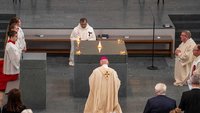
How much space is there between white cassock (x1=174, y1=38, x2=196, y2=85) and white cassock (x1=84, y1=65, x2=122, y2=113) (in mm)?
2619

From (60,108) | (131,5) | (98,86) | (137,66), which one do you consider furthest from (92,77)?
(131,5)

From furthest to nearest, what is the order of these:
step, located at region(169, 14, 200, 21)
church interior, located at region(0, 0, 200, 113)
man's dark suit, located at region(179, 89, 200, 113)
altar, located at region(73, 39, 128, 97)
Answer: step, located at region(169, 14, 200, 21) < altar, located at region(73, 39, 128, 97) < church interior, located at region(0, 0, 200, 113) < man's dark suit, located at region(179, 89, 200, 113)

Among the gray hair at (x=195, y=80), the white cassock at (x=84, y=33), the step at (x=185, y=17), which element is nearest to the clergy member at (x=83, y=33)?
the white cassock at (x=84, y=33)

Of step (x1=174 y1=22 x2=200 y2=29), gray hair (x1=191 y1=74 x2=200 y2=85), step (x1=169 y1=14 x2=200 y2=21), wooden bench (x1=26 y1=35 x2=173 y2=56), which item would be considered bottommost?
gray hair (x1=191 y1=74 x2=200 y2=85)

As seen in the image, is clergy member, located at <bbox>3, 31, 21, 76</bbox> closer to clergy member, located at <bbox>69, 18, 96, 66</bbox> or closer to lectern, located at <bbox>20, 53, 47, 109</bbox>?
lectern, located at <bbox>20, 53, 47, 109</bbox>

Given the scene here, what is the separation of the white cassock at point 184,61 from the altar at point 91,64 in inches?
65.2

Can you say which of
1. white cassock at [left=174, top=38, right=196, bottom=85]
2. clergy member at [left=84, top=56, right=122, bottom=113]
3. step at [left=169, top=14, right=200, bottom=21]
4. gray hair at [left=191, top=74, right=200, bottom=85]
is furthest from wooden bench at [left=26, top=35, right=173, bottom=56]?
gray hair at [left=191, top=74, right=200, bottom=85]

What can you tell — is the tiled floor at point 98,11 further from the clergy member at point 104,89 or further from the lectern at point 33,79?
the clergy member at point 104,89

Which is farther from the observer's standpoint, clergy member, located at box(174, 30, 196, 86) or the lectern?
clergy member, located at box(174, 30, 196, 86)

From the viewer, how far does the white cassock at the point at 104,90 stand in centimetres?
1377

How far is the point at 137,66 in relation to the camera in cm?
1770

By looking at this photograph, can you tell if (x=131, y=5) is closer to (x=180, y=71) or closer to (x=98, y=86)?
(x=180, y=71)

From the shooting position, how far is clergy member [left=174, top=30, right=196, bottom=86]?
15695mm

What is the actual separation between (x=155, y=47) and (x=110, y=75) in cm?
504
